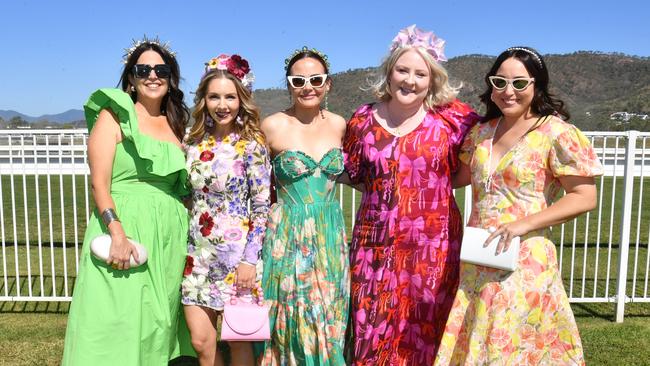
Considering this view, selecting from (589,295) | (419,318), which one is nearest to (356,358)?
(419,318)

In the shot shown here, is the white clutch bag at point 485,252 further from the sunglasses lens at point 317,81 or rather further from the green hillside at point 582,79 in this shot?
the green hillside at point 582,79

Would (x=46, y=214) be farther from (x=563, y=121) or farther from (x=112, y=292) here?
(x=563, y=121)

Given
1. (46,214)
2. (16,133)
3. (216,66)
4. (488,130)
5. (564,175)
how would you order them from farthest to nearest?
(46,214), (16,133), (216,66), (488,130), (564,175)

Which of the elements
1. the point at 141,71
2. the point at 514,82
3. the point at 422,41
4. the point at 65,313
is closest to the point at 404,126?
the point at 422,41

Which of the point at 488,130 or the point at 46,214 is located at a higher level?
the point at 488,130

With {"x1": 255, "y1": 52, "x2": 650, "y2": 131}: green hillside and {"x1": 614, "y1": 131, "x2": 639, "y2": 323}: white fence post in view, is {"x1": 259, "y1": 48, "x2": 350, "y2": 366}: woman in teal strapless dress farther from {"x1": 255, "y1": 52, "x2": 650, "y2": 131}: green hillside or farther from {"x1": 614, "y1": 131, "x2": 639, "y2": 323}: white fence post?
{"x1": 255, "y1": 52, "x2": 650, "y2": 131}: green hillside

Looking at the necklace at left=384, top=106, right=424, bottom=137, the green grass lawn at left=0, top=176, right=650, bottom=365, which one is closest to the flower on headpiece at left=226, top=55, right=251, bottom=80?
the necklace at left=384, top=106, right=424, bottom=137

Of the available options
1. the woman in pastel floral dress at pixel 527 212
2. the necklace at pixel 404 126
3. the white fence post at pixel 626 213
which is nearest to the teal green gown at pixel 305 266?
the necklace at pixel 404 126

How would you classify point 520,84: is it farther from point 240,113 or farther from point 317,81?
point 240,113

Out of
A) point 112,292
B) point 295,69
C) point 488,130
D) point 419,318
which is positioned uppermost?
point 295,69

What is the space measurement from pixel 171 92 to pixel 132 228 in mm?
887

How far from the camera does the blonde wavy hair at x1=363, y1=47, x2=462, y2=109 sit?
3.15 metres

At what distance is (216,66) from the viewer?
3.10 meters

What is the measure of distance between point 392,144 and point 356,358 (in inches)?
50.5
